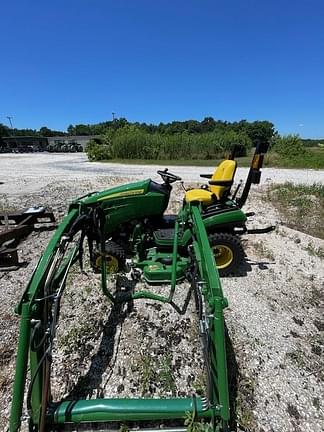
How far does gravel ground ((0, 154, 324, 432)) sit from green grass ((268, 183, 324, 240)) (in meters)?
2.07

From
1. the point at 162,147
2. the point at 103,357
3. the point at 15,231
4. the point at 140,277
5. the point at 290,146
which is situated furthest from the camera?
the point at 162,147

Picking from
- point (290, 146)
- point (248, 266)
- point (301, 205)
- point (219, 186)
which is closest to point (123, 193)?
point (219, 186)

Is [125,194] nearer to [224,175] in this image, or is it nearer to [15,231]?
[224,175]

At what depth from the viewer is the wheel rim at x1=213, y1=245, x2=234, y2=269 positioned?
331cm

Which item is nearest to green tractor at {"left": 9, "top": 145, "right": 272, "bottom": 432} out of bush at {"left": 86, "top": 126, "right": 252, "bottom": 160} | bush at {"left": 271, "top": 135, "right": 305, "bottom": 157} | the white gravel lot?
the white gravel lot

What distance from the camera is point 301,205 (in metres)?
6.66

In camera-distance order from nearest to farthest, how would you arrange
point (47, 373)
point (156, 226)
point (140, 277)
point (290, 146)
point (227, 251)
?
point (47, 373) < point (140, 277) < point (227, 251) < point (156, 226) < point (290, 146)

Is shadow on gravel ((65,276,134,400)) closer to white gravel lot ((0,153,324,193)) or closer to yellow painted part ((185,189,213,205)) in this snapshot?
yellow painted part ((185,189,213,205))

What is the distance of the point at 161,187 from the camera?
346 centimetres

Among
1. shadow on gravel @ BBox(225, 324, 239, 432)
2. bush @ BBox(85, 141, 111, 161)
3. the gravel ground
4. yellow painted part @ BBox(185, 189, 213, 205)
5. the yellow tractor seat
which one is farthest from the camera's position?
bush @ BBox(85, 141, 111, 161)

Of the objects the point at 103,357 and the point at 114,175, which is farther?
the point at 114,175

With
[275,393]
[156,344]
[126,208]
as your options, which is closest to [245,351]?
[275,393]

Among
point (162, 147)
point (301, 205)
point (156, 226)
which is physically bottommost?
point (162, 147)

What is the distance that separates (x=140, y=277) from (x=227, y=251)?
1.06 m
